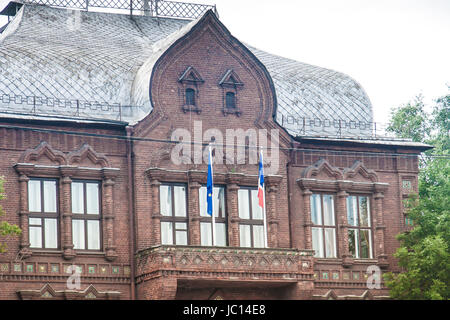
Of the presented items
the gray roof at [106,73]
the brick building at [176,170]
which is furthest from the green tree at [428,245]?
the gray roof at [106,73]

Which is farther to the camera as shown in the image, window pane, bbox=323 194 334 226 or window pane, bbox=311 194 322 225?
window pane, bbox=323 194 334 226

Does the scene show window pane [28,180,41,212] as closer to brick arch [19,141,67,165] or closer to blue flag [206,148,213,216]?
brick arch [19,141,67,165]

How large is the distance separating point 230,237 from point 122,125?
5481 mm

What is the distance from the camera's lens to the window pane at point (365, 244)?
50031 mm

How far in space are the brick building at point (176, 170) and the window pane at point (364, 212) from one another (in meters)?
0.05

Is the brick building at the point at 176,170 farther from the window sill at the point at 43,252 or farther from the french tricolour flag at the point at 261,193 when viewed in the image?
the french tricolour flag at the point at 261,193

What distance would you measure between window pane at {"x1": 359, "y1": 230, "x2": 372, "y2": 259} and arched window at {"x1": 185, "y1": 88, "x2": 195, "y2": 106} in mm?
8117

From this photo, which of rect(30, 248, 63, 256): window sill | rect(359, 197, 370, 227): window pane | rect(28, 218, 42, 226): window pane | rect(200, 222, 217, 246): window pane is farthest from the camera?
rect(359, 197, 370, 227): window pane

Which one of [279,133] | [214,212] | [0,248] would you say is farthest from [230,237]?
[0,248]

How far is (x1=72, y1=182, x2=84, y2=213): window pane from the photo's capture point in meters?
45.9

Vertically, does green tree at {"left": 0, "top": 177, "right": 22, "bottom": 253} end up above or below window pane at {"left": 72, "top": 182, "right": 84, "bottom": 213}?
below

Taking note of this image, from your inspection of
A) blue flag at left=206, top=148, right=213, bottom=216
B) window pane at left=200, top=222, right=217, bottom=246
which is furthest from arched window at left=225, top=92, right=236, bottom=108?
window pane at left=200, top=222, right=217, bottom=246

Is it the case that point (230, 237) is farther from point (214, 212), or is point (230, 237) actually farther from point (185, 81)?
point (185, 81)

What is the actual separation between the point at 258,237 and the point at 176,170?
388cm
